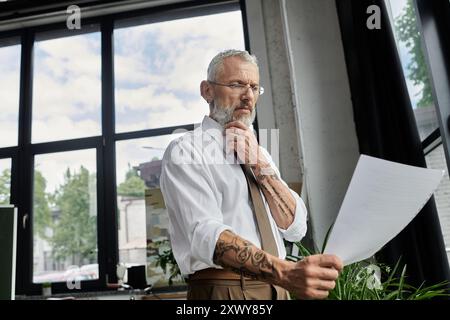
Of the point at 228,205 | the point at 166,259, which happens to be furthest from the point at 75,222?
the point at 228,205

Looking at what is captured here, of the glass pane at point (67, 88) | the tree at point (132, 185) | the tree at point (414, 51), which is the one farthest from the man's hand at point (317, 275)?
the glass pane at point (67, 88)

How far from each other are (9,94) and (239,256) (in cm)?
432

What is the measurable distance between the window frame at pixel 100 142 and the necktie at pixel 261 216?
10.1 ft

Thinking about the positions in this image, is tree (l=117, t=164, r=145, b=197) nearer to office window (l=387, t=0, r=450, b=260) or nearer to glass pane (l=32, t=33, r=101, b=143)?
glass pane (l=32, t=33, r=101, b=143)

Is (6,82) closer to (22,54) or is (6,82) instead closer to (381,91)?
(22,54)

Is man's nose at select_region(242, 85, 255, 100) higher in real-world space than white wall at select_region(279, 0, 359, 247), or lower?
lower

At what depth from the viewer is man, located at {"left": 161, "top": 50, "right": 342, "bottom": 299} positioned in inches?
28.5

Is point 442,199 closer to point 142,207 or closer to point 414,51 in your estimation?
point 414,51

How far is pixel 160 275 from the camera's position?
3.51m

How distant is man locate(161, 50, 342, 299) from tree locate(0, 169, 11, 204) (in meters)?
3.67

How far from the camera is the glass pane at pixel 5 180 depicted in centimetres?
402

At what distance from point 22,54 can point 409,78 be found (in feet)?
12.3

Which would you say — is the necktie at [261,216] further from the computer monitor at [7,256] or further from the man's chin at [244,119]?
the computer monitor at [7,256]

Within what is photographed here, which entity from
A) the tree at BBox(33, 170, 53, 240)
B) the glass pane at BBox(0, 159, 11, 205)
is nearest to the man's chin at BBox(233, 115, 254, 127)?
the tree at BBox(33, 170, 53, 240)
